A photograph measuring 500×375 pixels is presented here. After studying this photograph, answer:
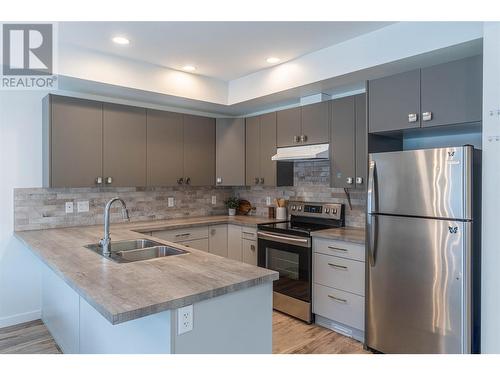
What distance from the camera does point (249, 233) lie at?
376 cm

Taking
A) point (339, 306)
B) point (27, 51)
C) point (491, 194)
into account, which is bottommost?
point (339, 306)

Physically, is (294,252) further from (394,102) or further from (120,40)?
(120,40)

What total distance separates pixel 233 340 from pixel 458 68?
2.24m

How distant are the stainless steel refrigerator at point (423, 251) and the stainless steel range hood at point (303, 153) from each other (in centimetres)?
71

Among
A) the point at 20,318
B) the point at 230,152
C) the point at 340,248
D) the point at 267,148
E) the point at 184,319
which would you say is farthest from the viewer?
the point at 230,152

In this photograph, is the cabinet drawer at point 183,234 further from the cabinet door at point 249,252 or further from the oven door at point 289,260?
the oven door at point 289,260

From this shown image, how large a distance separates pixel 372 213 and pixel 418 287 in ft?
A: 1.97

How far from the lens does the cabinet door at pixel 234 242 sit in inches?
153

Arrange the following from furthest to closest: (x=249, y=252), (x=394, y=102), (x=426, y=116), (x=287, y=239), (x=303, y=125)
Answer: (x=249, y=252), (x=303, y=125), (x=287, y=239), (x=394, y=102), (x=426, y=116)

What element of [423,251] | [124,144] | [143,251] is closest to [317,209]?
[423,251]

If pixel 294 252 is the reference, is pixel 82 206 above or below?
above

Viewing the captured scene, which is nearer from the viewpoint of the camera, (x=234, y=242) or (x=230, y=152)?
(x=234, y=242)

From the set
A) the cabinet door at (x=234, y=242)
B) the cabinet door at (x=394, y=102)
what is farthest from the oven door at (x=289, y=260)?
the cabinet door at (x=394, y=102)
